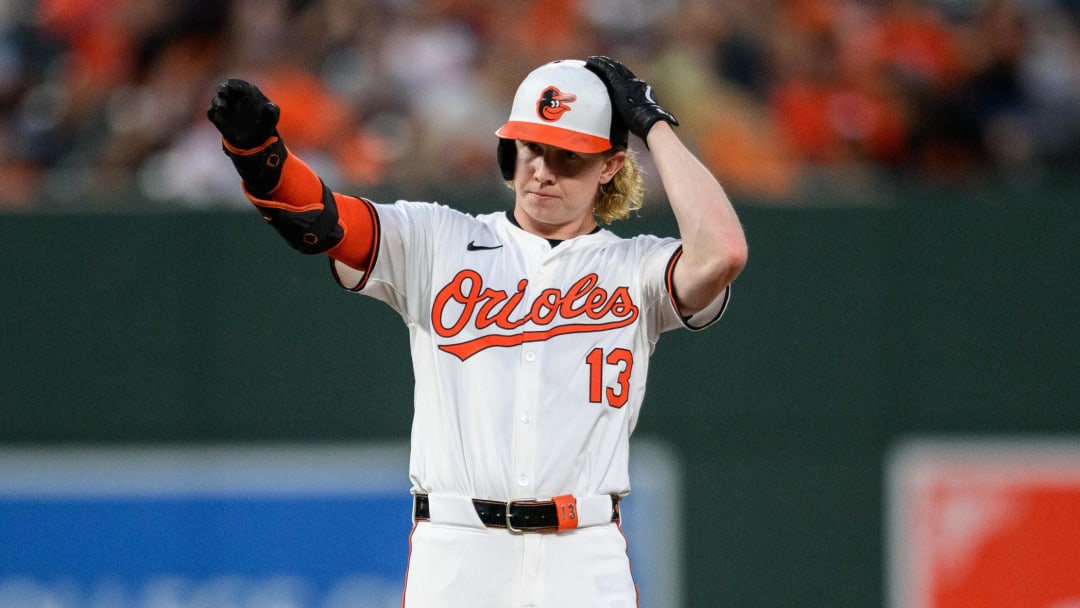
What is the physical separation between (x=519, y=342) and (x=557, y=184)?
0.39 m

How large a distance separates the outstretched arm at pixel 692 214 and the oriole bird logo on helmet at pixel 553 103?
0.40 feet

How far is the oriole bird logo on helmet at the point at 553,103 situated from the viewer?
10.6ft

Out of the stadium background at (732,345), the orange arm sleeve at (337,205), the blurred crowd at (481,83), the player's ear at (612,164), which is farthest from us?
the blurred crowd at (481,83)

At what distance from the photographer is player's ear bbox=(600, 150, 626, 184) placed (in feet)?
11.2

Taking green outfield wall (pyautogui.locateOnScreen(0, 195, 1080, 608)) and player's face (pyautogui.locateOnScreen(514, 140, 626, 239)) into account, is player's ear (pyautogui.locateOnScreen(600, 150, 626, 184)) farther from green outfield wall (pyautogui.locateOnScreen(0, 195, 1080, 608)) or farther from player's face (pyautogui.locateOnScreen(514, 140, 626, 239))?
green outfield wall (pyautogui.locateOnScreen(0, 195, 1080, 608))

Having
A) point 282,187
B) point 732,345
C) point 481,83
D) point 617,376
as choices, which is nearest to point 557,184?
point 617,376

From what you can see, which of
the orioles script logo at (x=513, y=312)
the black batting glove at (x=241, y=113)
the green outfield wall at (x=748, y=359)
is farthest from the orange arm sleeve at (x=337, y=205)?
the green outfield wall at (x=748, y=359)

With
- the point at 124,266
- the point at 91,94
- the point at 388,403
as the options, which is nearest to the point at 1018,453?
the point at 388,403

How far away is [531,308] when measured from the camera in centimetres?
326

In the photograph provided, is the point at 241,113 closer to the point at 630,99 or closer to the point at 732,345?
the point at 630,99

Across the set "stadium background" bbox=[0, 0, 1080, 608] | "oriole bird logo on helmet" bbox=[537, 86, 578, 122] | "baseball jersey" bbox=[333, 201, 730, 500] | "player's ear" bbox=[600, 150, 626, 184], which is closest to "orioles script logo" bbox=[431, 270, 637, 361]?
"baseball jersey" bbox=[333, 201, 730, 500]

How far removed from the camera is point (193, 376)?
5.82m

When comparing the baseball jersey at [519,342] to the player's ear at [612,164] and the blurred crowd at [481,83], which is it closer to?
the player's ear at [612,164]

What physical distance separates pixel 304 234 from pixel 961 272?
139 inches
